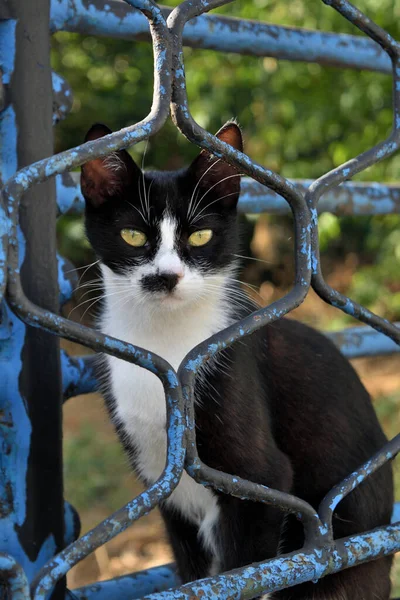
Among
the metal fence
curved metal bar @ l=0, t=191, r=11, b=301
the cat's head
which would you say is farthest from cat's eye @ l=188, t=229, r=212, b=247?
curved metal bar @ l=0, t=191, r=11, b=301

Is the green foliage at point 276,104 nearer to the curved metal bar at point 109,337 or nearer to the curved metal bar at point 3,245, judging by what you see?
the curved metal bar at point 109,337

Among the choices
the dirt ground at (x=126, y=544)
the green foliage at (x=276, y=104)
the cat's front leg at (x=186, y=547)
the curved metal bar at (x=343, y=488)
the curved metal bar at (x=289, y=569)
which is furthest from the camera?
the green foliage at (x=276, y=104)

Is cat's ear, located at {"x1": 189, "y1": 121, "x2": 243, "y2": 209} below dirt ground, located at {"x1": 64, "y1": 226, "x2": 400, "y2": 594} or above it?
above

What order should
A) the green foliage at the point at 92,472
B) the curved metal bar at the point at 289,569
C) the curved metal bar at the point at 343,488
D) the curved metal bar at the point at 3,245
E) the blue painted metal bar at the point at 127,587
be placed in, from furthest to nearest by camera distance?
the green foliage at the point at 92,472 < the blue painted metal bar at the point at 127,587 < the curved metal bar at the point at 343,488 < the curved metal bar at the point at 289,569 < the curved metal bar at the point at 3,245

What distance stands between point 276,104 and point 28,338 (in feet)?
11.2

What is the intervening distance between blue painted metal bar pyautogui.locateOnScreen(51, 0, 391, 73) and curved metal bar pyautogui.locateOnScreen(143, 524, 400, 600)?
79 cm

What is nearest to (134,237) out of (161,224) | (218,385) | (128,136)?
(161,224)

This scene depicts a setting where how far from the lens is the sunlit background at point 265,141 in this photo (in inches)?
126

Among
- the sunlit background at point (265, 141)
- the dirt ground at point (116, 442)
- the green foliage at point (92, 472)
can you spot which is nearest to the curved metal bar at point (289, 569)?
the dirt ground at point (116, 442)

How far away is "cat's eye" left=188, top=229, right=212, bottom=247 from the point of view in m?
1.21

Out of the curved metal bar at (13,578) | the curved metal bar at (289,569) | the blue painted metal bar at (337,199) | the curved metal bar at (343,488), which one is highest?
the blue painted metal bar at (337,199)

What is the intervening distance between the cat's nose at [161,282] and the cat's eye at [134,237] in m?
0.07

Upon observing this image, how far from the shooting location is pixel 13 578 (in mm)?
580

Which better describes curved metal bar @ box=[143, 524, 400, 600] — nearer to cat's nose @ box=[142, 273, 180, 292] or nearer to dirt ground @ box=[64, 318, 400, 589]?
cat's nose @ box=[142, 273, 180, 292]
